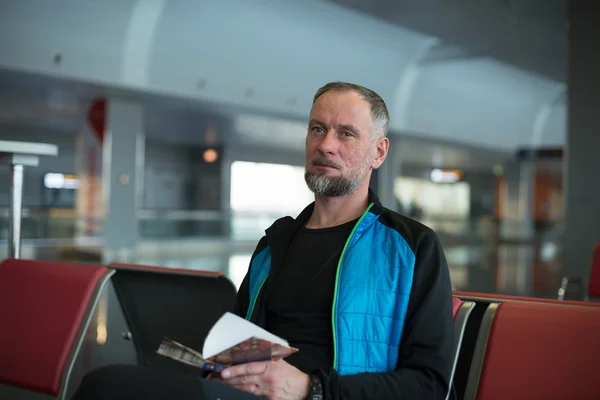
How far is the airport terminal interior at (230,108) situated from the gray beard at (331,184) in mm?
943

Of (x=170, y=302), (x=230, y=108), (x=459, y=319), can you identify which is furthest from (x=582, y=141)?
(x=230, y=108)

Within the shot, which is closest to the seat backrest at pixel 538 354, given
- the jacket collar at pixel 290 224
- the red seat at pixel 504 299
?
the red seat at pixel 504 299

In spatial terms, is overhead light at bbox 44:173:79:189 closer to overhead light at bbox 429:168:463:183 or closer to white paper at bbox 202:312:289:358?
overhead light at bbox 429:168:463:183

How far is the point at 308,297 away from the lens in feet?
7.00

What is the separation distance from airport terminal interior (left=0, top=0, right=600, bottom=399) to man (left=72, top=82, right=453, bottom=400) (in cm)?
56

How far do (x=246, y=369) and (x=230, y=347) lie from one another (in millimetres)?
102

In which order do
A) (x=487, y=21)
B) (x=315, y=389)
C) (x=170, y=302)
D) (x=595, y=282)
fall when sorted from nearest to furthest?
(x=315, y=389), (x=170, y=302), (x=595, y=282), (x=487, y=21)

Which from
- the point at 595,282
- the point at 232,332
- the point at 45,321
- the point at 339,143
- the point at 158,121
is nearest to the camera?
the point at 232,332

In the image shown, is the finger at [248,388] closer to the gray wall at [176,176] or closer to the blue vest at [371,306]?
the blue vest at [371,306]

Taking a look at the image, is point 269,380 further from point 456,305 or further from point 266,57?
point 266,57

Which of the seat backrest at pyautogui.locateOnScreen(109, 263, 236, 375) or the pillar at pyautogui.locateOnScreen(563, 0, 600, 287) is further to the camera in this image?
the pillar at pyautogui.locateOnScreen(563, 0, 600, 287)

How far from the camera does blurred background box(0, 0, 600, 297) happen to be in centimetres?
1094

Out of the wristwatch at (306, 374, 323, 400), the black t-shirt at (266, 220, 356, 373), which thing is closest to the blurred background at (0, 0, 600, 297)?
the black t-shirt at (266, 220, 356, 373)

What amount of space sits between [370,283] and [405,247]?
17cm
